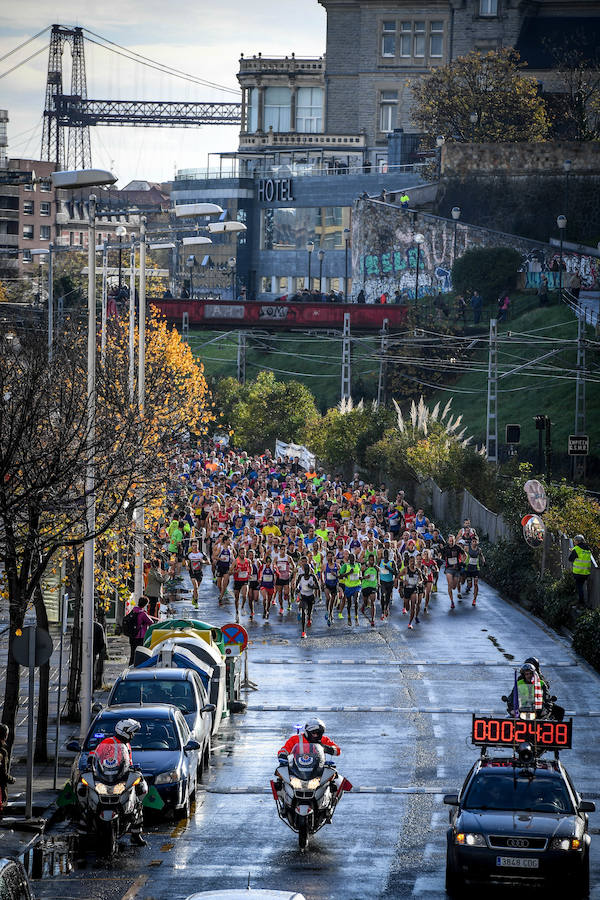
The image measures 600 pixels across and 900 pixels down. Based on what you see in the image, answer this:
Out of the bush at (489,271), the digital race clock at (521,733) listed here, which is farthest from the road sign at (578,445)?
the bush at (489,271)

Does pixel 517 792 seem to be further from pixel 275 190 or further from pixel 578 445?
pixel 275 190

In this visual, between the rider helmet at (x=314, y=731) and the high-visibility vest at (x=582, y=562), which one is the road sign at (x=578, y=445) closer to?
the high-visibility vest at (x=582, y=562)

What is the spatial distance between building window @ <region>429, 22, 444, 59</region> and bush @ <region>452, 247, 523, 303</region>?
129ft

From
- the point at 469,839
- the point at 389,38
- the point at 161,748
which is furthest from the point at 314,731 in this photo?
the point at 389,38

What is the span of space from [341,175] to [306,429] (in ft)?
155

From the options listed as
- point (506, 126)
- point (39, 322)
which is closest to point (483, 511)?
point (39, 322)

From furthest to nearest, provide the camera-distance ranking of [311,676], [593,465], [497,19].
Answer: [497,19], [593,465], [311,676]

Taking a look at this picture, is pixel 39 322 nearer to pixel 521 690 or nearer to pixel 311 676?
pixel 311 676

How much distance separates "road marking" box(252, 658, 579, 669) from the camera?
29.1 metres

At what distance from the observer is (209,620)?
33.8 metres

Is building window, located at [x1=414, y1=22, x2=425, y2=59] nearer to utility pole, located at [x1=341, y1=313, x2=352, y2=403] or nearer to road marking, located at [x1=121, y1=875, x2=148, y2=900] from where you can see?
utility pole, located at [x1=341, y1=313, x2=352, y2=403]

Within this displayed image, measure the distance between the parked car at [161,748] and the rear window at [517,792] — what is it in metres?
3.88

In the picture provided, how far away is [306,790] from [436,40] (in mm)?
114520

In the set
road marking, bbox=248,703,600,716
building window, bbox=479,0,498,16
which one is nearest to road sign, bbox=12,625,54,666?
road marking, bbox=248,703,600,716
